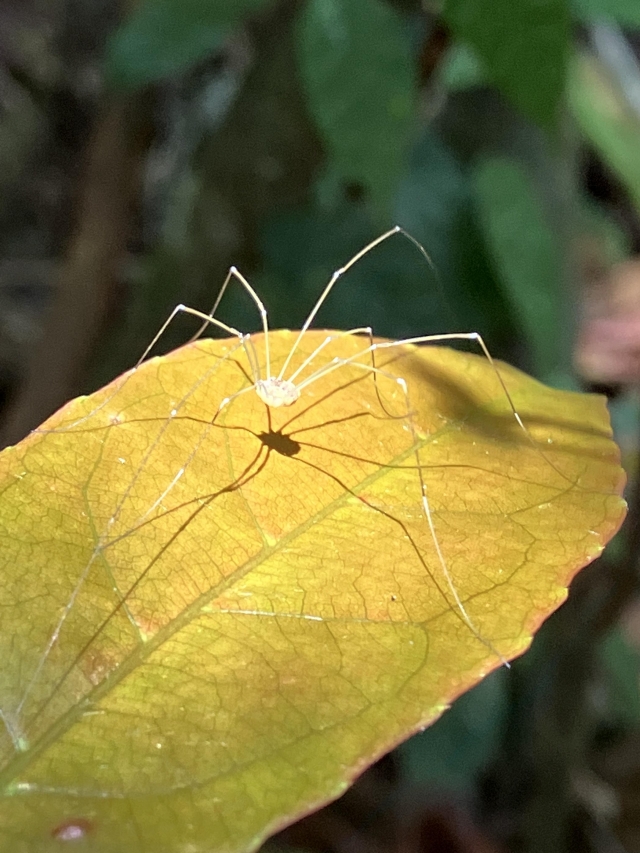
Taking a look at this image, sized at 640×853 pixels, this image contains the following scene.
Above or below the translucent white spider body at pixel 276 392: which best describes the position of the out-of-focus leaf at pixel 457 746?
below

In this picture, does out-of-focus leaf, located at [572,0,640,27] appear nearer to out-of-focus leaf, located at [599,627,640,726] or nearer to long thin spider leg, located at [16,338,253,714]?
long thin spider leg, located at [16,338,253,714]

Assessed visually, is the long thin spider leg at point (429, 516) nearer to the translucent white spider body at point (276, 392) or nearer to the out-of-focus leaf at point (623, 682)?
the translucent white spider body at point (276, 392)

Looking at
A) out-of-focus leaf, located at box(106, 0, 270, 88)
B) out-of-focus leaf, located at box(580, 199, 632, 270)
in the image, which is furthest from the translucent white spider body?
out-of-focus leaf, located at box(580, 199, 632, 270)

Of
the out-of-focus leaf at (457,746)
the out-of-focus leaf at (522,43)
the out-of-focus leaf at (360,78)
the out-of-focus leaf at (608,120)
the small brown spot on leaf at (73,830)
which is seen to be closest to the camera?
the small brown spot on leaf at (73,830)

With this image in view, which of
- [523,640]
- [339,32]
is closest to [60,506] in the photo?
[523,640]

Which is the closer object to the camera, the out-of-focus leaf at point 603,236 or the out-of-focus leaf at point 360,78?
the out-of-focus leaf at point 360,78

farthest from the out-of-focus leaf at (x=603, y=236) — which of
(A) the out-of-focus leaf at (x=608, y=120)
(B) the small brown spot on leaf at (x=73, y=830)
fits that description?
(B) the small brown spot on leaf at (x=73, y=830)
